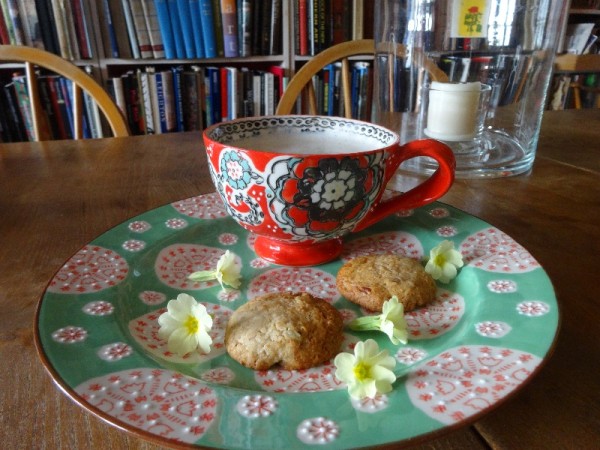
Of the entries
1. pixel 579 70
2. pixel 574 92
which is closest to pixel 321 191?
pixel 579 70

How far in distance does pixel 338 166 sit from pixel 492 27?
1.84 ft

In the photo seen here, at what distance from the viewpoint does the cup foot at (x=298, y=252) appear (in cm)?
44

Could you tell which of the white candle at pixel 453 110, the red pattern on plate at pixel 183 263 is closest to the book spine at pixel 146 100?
the white candle at pixel 453 110

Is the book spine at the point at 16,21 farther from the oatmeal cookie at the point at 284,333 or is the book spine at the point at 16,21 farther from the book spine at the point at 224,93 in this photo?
the oatmeal cookie at the point at 284,333

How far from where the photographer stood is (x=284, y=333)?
1.00ft

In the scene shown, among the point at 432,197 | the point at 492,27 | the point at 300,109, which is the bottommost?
the point at 300,109

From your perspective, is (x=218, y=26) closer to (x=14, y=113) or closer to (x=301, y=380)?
(x=14, y=113)

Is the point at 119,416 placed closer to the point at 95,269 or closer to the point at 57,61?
the point at 95,269

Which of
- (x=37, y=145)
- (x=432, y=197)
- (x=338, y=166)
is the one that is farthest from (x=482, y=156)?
(x=37, y=145)

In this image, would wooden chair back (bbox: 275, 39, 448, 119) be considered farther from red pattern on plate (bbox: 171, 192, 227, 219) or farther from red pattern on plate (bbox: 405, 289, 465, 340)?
red pattern on plate (bbox: 405, 289, 465, 340)

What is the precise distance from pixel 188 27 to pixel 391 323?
1.45 meters

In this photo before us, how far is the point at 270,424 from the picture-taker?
230 mm

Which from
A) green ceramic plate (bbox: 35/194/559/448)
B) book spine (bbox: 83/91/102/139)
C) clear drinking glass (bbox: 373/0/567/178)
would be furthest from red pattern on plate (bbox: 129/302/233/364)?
book spine (bbox: 83/91/102/139)

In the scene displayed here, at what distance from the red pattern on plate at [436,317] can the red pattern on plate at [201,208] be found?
0.82 ft
